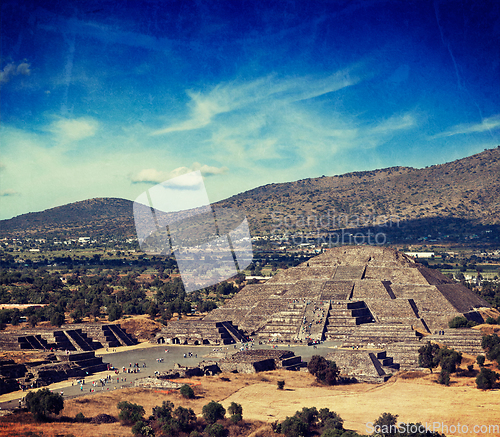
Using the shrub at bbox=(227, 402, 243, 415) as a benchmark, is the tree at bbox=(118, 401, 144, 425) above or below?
above

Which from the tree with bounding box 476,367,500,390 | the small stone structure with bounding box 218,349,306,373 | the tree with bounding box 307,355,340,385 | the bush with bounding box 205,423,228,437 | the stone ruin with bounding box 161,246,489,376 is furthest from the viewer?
the stone ruin with bounding box 161,246,489,376

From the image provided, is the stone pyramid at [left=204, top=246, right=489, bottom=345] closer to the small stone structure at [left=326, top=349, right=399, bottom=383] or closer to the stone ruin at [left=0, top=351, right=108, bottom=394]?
the small stone structure at [left=326, top=349, right=399, bottom=383]

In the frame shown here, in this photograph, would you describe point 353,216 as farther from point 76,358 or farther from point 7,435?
point 7,435

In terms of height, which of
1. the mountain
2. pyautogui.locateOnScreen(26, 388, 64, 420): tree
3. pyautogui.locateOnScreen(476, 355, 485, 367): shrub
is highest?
the mountain

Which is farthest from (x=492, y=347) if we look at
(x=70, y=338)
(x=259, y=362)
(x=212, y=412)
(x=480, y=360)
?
(x=70, y=338)

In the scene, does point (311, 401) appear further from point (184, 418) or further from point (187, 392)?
point (184, 418)

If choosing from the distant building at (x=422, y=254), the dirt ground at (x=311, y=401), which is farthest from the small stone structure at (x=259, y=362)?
the distant building at (x=422, y=254)

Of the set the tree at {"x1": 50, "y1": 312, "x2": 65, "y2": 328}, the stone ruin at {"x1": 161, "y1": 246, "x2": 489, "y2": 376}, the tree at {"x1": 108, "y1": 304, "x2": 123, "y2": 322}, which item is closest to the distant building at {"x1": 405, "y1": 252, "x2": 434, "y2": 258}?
the stone ruin at {"x1": 161, "y1": 246, "x2": 489, "y2": 376}
